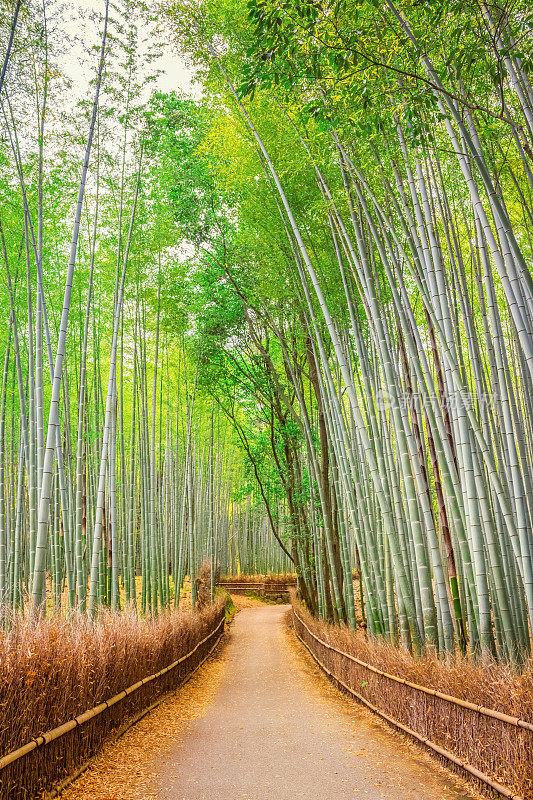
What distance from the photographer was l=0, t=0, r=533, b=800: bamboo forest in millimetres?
2779

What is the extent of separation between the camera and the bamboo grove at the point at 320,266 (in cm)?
301

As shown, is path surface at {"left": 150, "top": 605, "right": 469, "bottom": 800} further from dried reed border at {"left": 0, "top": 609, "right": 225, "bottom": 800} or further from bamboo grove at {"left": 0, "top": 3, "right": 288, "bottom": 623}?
bamboo grove at {"left": 0, "top": 3, "right": 288, "bottom": 623}

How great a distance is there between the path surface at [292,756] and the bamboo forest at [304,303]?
115mm

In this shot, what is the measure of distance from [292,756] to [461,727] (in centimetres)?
104

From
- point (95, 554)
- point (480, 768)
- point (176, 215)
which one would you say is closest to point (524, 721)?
point (480, 768)

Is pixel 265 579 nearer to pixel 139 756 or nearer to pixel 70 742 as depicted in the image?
pixel 139 756

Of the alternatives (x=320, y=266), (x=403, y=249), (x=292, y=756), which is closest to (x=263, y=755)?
(x=292, y=756)

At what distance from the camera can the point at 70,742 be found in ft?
9.55

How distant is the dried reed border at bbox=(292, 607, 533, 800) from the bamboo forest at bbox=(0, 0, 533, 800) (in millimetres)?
21

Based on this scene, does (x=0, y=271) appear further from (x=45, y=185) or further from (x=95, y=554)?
(x=95, y=554)

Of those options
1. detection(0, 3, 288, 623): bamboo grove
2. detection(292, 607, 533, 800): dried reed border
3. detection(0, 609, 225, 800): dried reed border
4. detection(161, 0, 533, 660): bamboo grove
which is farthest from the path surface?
detection(0, 3, 288, 623): bamboo grove

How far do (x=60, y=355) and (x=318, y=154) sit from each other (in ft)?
9.26

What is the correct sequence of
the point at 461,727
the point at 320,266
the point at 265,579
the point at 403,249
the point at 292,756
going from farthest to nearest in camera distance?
the point at 265,579 < the point at 320,266 < the point at 403,249 < the point at 292,756 < the point at 461,727

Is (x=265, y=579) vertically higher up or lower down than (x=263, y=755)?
higher up
